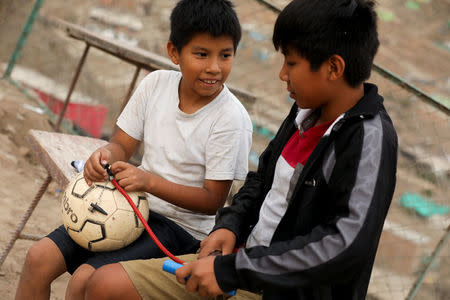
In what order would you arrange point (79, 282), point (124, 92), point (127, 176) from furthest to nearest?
1. point (124, 92)
2. point (127, 176)
3. point (79, 282)

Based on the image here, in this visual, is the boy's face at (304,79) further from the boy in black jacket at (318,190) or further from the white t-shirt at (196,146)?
the white t-shirt at (196,146)

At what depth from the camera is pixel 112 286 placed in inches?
68.8

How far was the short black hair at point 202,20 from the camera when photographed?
2121mm

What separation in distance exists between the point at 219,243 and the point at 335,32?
0.74 m

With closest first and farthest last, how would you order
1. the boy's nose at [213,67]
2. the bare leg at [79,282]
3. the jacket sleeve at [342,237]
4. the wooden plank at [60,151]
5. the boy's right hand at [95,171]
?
the jacket sleeve at [342,237]
the bare leg at [79,282]
the boy's right hand at [95,171]
the boy's nose at [213,67]
the wooden plank at [60,151]

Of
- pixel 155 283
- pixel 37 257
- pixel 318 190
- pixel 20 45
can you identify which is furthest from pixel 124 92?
pixel 318 190

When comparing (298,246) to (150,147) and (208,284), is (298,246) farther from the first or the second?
(150,147)

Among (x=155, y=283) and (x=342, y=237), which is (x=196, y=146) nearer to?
(x=155, y=283)

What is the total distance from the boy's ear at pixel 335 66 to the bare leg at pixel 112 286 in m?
0.90

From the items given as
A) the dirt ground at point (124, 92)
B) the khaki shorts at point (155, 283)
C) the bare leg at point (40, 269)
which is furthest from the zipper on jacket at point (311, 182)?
the dirt ground at point (124, 92)

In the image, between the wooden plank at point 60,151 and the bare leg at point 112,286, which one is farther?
the wooden plank at point 60,151

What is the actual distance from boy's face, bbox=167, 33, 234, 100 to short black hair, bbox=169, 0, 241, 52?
0.08 feet

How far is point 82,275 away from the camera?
1.88 meters

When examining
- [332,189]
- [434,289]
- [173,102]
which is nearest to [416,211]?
[434,289]
